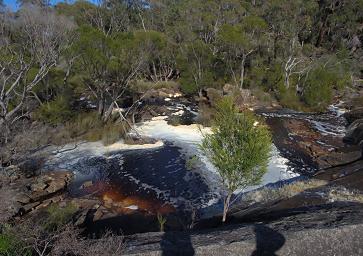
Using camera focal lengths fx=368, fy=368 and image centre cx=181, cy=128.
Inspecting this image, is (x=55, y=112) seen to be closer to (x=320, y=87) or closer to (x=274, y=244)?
(x=274, y=244)

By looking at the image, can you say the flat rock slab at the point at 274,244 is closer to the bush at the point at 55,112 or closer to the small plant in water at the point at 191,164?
the small plant in water at the point at 191,164

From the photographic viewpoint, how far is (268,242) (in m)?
13.4

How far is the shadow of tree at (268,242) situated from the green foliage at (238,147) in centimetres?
423

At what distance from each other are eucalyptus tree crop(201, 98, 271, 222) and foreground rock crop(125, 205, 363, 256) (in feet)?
12.6

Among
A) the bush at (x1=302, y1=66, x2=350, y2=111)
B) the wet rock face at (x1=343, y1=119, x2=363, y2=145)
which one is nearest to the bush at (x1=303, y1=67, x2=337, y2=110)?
the bush at (x1=302, y1=66, x2=350, y2=111)

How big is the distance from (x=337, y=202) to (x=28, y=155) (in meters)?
22.9

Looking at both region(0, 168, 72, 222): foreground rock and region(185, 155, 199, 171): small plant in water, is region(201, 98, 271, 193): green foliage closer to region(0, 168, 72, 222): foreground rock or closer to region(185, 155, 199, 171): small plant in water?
region(185, 155, 199, 171): small plant in water

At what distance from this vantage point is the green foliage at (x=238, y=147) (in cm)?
1744

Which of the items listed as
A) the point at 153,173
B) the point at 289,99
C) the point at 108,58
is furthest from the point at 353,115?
the point at 108,58

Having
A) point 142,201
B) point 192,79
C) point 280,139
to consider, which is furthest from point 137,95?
point 142,201

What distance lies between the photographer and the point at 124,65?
117ft

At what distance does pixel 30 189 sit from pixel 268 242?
635 inches

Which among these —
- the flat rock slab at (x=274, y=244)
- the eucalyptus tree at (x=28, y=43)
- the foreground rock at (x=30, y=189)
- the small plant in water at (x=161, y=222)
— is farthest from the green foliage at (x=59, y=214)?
the eucalyptus tree at (x=28, y=43)

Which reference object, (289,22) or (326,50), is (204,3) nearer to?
(289,22)
